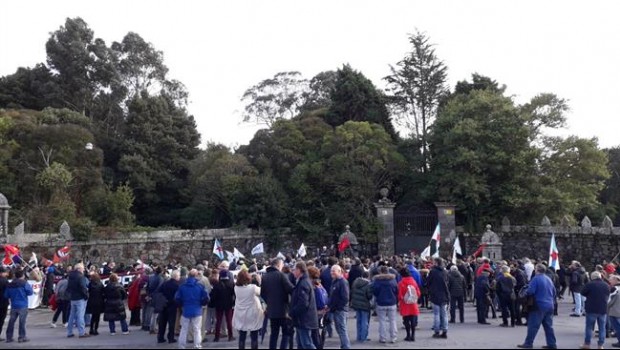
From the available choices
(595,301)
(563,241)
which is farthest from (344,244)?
(595,301)

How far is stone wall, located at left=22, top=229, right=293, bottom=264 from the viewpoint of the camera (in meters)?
31.1

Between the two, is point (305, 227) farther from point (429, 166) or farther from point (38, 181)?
point (38, 181)

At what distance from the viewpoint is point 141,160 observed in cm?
4062

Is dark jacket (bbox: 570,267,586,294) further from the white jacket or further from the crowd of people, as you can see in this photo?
the white jacket

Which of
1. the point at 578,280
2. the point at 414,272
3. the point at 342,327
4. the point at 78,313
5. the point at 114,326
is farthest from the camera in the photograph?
the point at 578,280

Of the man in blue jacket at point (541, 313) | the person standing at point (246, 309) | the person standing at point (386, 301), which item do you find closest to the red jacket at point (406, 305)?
the person standing at point (386, 301)

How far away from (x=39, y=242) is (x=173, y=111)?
1802cm

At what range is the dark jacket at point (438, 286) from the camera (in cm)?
1371

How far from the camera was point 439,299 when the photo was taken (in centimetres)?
1368

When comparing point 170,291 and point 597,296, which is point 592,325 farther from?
point 170,291

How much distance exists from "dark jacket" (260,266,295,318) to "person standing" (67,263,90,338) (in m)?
5.36

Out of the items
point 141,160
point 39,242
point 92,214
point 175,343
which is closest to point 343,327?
point 175,343

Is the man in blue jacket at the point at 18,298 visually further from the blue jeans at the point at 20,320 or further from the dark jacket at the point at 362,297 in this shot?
the dark jacket at the point at 362,297

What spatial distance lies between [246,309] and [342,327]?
6.24 ft
